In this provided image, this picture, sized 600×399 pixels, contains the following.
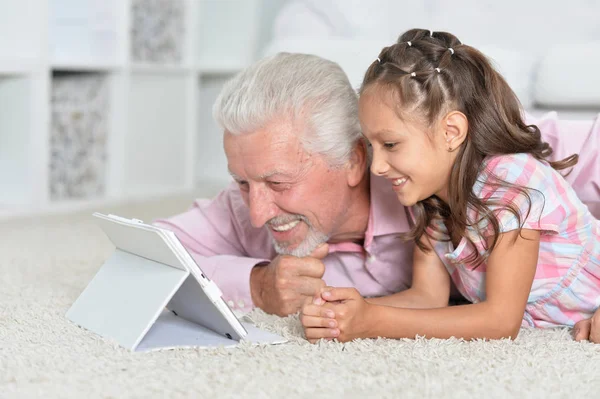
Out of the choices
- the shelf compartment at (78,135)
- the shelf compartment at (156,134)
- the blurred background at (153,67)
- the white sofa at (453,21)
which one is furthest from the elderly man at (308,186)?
the shelf compartment at (156,134)

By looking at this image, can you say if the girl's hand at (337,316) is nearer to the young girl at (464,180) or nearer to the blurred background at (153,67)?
the young girl at (464,180)

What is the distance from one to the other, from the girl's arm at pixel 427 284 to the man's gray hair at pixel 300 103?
0.22 metres

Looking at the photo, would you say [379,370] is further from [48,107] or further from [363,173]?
[48,107]

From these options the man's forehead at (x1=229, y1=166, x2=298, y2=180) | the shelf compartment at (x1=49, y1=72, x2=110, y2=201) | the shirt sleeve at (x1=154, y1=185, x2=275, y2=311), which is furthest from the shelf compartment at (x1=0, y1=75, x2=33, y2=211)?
the man's forehead at (x1=229, y1=166, x2=298, y2=180)

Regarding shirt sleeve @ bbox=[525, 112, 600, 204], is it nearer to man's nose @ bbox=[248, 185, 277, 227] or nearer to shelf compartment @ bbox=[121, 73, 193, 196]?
man's nose @ bbox=[248, 185, 277, 227]

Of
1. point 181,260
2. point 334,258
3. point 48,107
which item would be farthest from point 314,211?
point 48,107

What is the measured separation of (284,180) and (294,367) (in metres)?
0.40

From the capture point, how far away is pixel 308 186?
148 cm

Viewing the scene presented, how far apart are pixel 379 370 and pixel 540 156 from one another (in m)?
0.46

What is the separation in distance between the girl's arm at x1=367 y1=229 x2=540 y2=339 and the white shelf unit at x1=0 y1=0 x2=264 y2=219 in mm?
1717

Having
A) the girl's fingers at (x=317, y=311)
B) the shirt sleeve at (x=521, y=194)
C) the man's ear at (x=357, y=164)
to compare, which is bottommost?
the girl's fingers at (x=317, y=311)

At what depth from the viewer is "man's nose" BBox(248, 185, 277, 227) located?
1453mm

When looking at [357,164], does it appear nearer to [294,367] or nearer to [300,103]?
[300,103]

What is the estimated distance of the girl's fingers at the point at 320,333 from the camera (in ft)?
4.12
